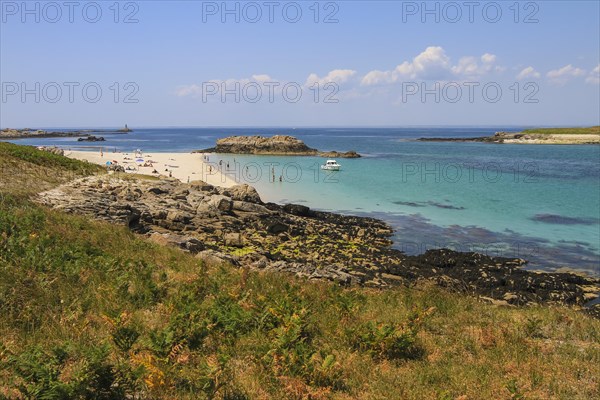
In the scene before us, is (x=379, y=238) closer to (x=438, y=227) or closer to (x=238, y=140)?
(x=438, y=227)

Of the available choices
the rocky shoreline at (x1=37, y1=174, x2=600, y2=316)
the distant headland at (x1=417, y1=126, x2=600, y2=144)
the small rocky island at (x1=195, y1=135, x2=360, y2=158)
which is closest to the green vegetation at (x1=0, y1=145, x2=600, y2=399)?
the rocky shoreline at (x1=37, y1=174, x2=600, y2=316)

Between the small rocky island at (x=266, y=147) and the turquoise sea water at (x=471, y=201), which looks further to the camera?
the small rocky island at (x=266, y=147)

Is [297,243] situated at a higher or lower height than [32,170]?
lower

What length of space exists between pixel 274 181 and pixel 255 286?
44.5 meters

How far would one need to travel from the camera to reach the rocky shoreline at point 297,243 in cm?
1856

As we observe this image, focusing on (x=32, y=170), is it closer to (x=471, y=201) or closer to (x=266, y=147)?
(x=471, y=201)

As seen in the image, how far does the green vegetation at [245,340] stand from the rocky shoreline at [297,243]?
6.32m

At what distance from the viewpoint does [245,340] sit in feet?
24.7

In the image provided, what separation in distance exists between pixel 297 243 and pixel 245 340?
18.0 m

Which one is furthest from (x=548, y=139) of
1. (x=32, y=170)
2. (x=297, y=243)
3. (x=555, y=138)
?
(x=32, y=170)

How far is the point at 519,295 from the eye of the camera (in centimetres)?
1805

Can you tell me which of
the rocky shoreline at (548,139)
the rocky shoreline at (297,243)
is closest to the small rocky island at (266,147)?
the rocky shoreline at (297,243)

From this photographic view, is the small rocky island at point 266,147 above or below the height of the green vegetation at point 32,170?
above

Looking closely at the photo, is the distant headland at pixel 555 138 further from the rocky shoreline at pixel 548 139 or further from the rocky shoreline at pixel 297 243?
the rocky shoreline at pixel 297 243
